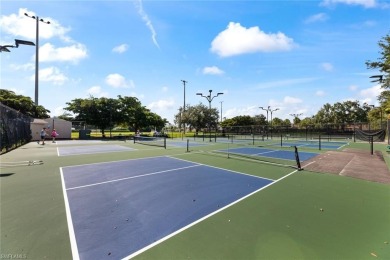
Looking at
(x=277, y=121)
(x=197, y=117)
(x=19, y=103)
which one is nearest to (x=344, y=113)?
(x=277, y=121)

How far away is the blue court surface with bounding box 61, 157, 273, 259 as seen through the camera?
12.9ft

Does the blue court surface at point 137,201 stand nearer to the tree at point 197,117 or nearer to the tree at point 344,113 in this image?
the tree at point 197,117

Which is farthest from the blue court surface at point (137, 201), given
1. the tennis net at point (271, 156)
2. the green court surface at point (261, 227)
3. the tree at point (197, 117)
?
the tree at point (197, 117)

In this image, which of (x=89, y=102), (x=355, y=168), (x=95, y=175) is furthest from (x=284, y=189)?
(x=89, y=102)

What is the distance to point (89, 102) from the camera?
37938mm

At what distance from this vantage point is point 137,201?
589 centimetres

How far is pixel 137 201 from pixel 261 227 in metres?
3.15

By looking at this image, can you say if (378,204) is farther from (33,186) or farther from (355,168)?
(33,186)

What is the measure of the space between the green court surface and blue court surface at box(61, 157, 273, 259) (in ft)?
0.85

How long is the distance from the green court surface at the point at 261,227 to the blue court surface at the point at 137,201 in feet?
0.85

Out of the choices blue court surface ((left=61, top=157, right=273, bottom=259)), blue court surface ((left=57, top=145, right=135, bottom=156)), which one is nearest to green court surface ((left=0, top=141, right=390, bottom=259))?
blue court surface ((left=61, top=157, right=273, bottom=259))

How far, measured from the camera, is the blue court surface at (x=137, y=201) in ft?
12.9

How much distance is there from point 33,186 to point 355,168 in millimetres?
12934

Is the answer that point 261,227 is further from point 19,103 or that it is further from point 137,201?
point 19,103
